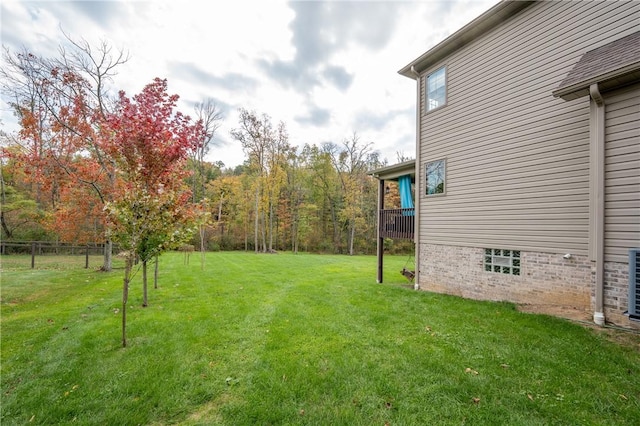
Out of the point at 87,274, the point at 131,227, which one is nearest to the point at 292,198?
the point at 87,274

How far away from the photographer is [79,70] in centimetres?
1078

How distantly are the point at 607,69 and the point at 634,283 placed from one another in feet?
10.6

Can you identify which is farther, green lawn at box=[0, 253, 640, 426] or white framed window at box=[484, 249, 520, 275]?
white framed window at box=[484, 249, 520, 275]

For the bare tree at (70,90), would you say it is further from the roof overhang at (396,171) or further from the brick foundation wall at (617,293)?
the brick foundation wall at (617,293)

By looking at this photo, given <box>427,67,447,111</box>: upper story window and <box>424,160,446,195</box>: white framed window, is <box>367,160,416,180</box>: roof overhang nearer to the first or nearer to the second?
<box>424,160,446,195</box>: white framed window

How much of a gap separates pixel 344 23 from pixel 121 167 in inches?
319

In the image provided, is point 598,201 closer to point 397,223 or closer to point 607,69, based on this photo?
point 607,69

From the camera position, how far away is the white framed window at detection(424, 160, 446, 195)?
7.88 meters

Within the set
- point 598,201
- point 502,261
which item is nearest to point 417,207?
point 502,261

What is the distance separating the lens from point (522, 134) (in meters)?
5.99

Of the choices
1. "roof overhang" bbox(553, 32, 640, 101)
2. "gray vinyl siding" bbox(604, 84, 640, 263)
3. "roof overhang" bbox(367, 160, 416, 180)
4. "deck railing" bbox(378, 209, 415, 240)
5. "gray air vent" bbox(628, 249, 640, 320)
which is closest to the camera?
"gray air vent" bbox(628, 249, 640, 320)

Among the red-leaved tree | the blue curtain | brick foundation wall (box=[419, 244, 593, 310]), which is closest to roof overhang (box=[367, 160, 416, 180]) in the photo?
the blue curtain

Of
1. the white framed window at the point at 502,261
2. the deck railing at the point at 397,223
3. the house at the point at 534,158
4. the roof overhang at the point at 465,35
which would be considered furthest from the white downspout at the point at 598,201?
the deck railing at the point at 397,223

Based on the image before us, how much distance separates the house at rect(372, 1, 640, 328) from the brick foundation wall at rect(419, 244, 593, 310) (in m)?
0.02
